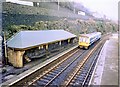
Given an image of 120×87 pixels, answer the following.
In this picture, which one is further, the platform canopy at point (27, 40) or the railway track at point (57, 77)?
the platform canopy at point (27, 40)

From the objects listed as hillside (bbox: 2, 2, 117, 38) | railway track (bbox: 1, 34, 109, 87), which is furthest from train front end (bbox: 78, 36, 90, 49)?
railway track (bbox: 1, 34, 109, 87)

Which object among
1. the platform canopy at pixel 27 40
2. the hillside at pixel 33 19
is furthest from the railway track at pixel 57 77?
the hillside at pixel 33 19

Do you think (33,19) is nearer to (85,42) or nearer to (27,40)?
(27,40)

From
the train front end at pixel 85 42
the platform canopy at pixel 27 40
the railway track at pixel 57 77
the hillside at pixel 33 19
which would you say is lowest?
the railway track at pixel 57 77

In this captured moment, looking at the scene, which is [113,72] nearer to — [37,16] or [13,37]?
[13,37]

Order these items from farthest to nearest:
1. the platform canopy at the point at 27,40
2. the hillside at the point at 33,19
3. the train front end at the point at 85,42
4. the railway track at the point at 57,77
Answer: the train front end at the point at 85,42 → the hillside at the point at 33,19 → the platform canopy at the point at 27,40 → the railway track at the point at 57,77

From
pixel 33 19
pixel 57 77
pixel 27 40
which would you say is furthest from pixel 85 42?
pixel 57 77

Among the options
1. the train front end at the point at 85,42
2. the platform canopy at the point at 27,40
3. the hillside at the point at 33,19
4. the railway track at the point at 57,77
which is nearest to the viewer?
the railway track at the point at 57,77

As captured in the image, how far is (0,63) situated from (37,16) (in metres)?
8.51

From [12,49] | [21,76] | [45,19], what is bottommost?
[21,76]

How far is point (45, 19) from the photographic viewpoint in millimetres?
22797

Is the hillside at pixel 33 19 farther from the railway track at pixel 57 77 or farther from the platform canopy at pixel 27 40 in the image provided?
the railway track at pixel 57 77

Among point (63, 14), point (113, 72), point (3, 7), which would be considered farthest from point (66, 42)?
point (113, 72)

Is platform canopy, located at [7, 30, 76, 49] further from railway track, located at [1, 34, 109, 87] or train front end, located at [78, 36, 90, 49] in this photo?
train front end, located at [78, 36, 90, 49]
